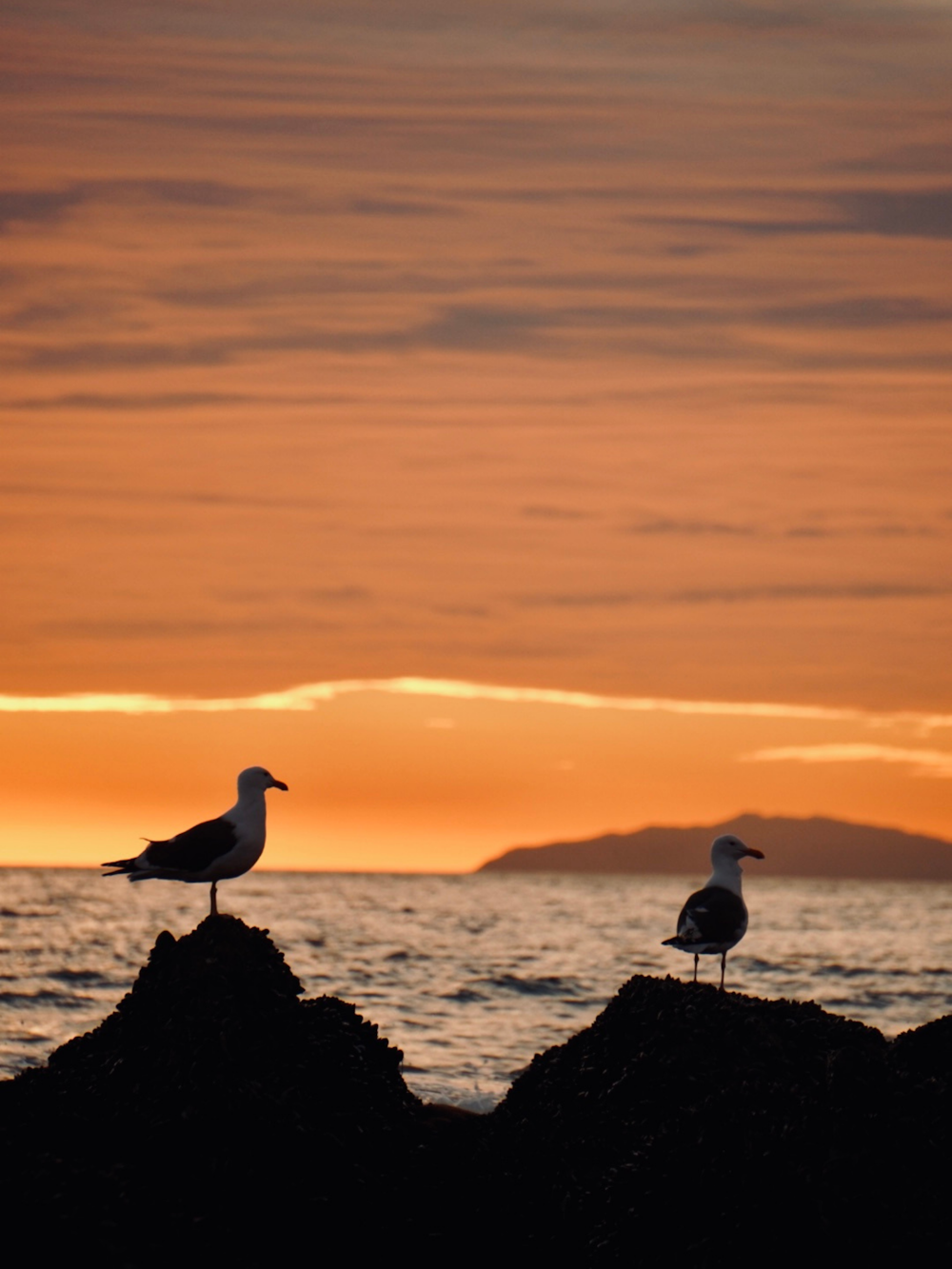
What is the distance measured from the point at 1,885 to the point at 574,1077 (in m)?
129

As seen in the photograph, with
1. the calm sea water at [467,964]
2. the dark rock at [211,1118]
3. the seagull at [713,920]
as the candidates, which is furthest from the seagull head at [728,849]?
the calm sea water at [467,964]

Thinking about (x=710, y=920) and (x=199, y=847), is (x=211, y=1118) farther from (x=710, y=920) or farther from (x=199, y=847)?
(x=710, y=920)

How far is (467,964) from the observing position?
1916 inches

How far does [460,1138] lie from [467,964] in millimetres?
36741

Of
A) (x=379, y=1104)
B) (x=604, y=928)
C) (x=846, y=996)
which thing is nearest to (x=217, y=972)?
(x=379, y=1104)

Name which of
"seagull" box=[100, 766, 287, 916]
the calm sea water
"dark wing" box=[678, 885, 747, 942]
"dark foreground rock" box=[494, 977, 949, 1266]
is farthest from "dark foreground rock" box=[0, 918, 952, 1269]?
the calm sea water

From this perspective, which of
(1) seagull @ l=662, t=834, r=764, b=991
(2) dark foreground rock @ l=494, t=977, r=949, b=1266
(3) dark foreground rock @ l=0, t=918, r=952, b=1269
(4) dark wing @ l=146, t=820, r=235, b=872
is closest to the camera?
(3) dark foreground rock @ l=0, t=918, r=952, b=1269

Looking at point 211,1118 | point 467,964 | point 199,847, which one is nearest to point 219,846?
point 199,847

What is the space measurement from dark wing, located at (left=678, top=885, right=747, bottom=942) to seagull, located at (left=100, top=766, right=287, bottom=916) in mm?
4175

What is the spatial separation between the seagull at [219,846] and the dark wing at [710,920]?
13.7 ft

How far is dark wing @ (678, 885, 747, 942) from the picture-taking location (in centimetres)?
1472

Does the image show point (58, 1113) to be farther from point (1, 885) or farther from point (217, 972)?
point (1, 885)

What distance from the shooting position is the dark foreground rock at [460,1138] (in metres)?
9.80

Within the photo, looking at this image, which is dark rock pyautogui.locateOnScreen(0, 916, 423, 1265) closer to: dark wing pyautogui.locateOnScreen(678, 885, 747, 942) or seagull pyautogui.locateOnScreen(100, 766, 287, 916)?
seagull pyautogui.locateOnScreen(100, 766, 287, 916)
